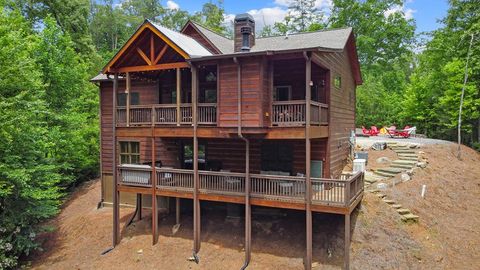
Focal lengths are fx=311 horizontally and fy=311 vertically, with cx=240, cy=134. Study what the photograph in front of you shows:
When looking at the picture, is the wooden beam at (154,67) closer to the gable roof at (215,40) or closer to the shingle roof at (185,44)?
the shingle roof at (185,44)

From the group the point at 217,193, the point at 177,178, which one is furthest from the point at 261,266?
the point at 177,178

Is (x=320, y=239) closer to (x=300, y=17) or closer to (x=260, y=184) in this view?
(x=260, y=184)

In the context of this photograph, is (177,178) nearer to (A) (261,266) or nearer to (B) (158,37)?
(A) (261,266)

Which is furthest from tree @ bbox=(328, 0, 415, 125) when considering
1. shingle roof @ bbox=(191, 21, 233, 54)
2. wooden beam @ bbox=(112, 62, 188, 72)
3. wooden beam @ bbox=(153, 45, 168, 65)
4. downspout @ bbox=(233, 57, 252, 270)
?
wooden beam @ bbox=(153, 45, 168, 65)

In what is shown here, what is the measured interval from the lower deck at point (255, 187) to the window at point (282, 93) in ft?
13.2

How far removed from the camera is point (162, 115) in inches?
529

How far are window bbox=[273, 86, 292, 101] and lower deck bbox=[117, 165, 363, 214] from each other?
4.01m

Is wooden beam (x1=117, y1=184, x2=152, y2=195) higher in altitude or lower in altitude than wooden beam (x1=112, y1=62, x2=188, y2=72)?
lower

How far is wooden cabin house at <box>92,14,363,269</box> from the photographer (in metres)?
11.0

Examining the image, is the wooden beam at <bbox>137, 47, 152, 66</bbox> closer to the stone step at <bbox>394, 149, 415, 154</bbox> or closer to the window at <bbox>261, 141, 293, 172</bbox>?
the window at <bbox>261, 141, 293, 172</bbox>

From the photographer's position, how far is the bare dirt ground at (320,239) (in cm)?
1123

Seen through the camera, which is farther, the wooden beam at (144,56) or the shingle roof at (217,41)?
the shingle roof at (217,41)

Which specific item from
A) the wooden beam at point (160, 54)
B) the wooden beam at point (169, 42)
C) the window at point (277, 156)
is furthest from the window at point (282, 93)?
the wooden beam at point (160, 54)

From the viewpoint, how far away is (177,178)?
13.4 m
